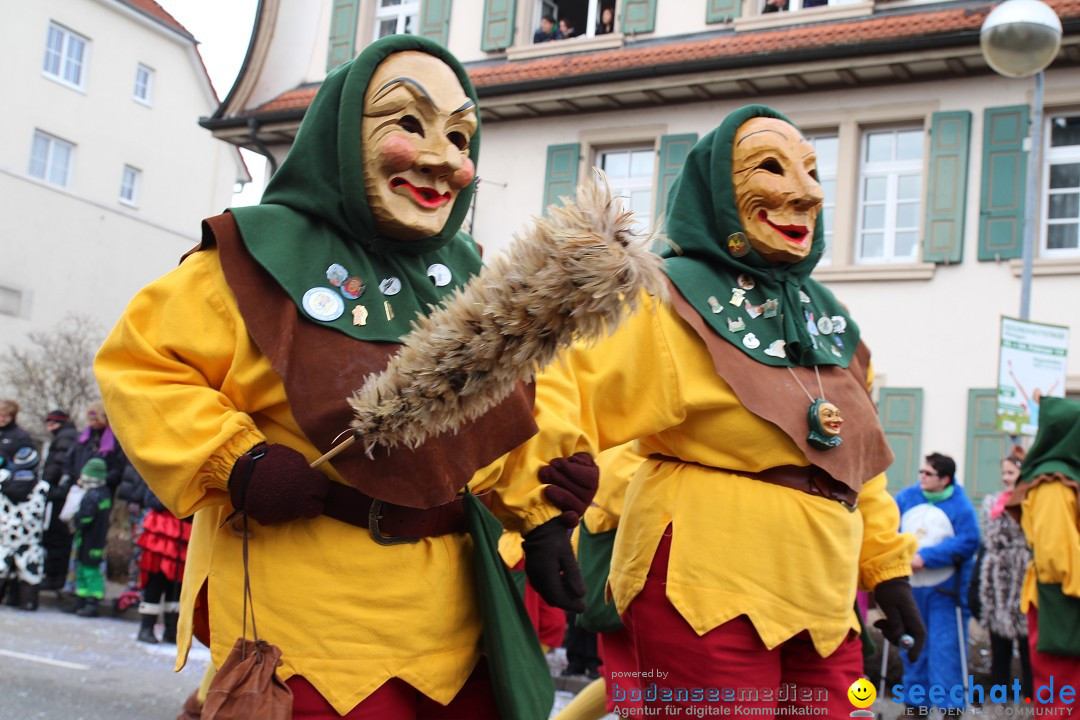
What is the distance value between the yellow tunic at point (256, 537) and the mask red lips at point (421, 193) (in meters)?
0.46

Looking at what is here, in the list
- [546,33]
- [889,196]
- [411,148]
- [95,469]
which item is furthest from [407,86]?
[546,33]

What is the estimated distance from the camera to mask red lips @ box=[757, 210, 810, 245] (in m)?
3.82

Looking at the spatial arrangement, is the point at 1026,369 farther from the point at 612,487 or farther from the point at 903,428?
the point at 612,487

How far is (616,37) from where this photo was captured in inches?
615

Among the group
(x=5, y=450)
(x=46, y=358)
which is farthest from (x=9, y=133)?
(x=5, y=450)

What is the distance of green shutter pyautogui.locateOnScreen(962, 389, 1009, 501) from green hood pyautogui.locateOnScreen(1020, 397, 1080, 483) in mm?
6459

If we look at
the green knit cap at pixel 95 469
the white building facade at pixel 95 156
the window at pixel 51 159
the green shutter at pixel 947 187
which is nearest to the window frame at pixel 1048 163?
the green shutter at pixel 947 187

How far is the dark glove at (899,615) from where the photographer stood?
12.9ft

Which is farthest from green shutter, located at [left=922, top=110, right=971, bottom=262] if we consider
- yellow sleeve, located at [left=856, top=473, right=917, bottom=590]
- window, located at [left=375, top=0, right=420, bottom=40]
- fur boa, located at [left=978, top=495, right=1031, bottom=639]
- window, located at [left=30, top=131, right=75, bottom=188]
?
window, located at [left=30, top=131, right=75, bottom=188]

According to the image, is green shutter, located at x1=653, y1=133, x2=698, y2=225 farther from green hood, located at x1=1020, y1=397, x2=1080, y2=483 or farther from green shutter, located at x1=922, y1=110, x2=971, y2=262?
green hood, located at x1=1020, y1=397, x2=1080, y2=483

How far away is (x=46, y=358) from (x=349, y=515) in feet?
65.2

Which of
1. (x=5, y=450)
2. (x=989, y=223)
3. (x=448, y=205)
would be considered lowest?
(x=5, y=450)

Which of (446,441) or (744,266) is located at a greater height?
(744,266)

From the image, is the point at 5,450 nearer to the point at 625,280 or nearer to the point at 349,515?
the point at 349,515
